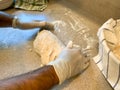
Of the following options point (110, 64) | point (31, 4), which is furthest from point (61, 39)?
point (31, 4)

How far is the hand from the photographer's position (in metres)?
0.75

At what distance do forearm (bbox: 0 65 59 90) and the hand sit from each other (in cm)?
3

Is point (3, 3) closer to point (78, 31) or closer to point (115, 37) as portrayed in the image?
point (78, 31)

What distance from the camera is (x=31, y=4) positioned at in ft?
4.82

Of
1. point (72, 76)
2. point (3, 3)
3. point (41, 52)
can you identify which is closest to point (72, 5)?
point (3, 3)

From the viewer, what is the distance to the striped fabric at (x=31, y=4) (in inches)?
56.3

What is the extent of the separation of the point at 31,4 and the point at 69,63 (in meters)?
0.81

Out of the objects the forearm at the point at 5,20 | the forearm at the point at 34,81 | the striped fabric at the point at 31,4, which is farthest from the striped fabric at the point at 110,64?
the striped fabric at the point at 31,4

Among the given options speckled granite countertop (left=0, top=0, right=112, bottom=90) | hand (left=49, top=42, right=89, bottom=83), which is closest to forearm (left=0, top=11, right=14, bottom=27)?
speckled granite countertop (left=0, top=0, right=112, bottom=90)

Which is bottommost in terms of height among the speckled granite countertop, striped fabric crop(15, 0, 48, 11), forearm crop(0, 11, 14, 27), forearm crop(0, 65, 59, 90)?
the speckled granite countertop

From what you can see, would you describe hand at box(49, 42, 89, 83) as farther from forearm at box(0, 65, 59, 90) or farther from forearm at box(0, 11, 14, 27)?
forearm at box(0, 11, 14, 27)

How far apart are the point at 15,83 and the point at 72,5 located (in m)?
0.92

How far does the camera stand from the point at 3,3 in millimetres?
1381

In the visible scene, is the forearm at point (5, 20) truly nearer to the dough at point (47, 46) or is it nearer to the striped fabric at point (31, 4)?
the dough at point (47, 46)
